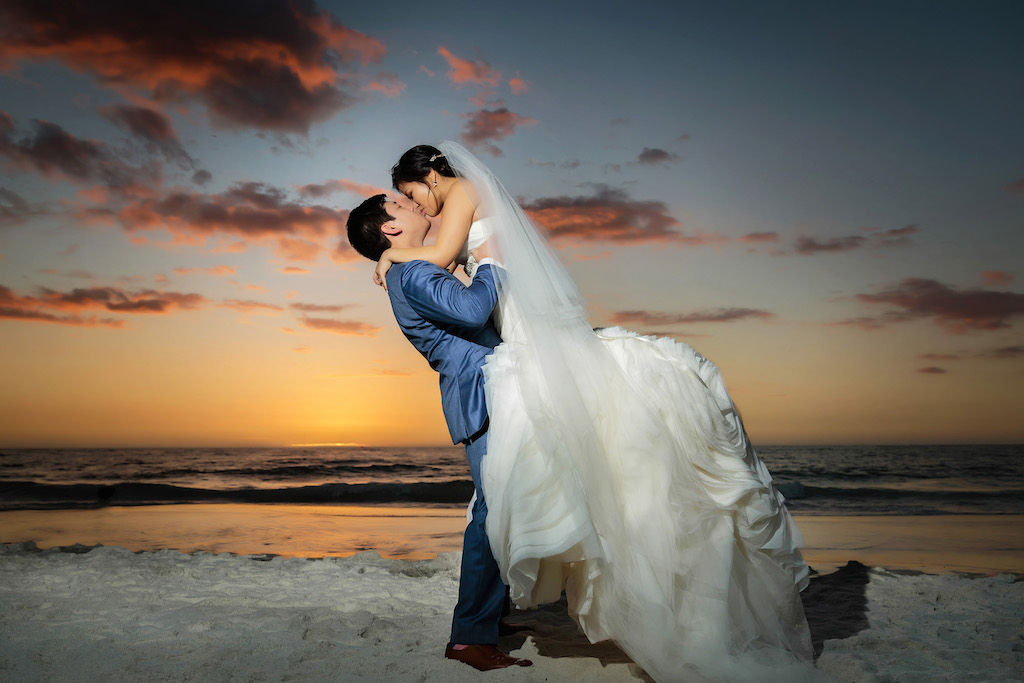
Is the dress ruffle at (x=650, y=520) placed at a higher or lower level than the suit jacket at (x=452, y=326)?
lower

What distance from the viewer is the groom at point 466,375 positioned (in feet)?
8.02

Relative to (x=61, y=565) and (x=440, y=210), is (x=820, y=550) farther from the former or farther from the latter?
(x=61, y=565)

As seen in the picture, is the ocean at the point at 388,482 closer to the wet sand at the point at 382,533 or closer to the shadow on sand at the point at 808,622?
the wet sand at the point at 382,533

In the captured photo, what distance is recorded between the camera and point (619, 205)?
24.7 ft

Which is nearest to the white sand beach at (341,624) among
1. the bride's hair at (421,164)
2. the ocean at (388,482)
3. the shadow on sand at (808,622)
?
the shadow on sand at (808,622)

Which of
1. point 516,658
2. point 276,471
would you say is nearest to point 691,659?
point 516,658

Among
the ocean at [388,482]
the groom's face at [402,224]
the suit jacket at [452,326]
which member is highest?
the groom's face at [402,224]

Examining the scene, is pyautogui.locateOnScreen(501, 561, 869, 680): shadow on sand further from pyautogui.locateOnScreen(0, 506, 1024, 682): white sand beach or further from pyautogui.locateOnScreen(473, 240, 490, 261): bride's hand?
pyautogui.locateOnScreen(473, 240, 490, 261): bride's hand

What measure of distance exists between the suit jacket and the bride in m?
0.09

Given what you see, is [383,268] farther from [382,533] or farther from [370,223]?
[382,533]

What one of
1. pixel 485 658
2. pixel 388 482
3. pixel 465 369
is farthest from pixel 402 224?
pixel 388 482

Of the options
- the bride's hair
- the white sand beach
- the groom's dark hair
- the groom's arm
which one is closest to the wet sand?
the white sand beach

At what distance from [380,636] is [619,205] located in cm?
580

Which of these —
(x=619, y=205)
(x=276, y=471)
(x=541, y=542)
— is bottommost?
(x=276, y=471)
